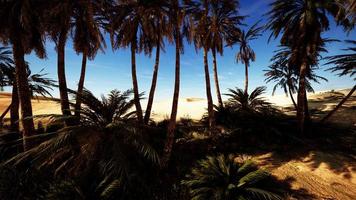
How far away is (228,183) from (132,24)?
36.2 ft

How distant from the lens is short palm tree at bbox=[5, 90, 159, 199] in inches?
267

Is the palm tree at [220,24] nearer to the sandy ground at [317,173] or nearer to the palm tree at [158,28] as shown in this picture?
the palm tree at [158,28]

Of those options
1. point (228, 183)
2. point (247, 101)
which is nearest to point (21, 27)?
point (228, 183)

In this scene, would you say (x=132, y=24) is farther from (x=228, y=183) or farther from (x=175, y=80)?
(x=228, y=183)

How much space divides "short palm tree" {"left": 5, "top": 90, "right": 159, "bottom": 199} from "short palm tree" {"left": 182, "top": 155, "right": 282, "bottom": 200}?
2290mm

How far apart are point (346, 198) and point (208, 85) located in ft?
Answer: 28.9

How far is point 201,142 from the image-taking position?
1272 cm

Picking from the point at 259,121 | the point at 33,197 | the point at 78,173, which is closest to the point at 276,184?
the point at 259,121

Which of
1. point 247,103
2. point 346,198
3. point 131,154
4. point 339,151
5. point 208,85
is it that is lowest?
point 346,198

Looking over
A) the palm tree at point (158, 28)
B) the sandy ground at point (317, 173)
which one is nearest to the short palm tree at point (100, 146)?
the sandy ground at point (317, 173)

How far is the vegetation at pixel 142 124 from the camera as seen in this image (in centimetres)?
734

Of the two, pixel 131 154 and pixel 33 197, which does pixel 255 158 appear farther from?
pixel 33 197

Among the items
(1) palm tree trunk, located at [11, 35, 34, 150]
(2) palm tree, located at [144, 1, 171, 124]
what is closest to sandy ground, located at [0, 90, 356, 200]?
(1) palm tree trunk, located at [11, 35, 34, 150]

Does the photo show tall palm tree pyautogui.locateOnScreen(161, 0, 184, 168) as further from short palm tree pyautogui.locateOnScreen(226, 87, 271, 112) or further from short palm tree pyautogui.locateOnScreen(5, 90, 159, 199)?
short palm tree pyautogui.locateOnScreen(226, 87, 271, 112)
